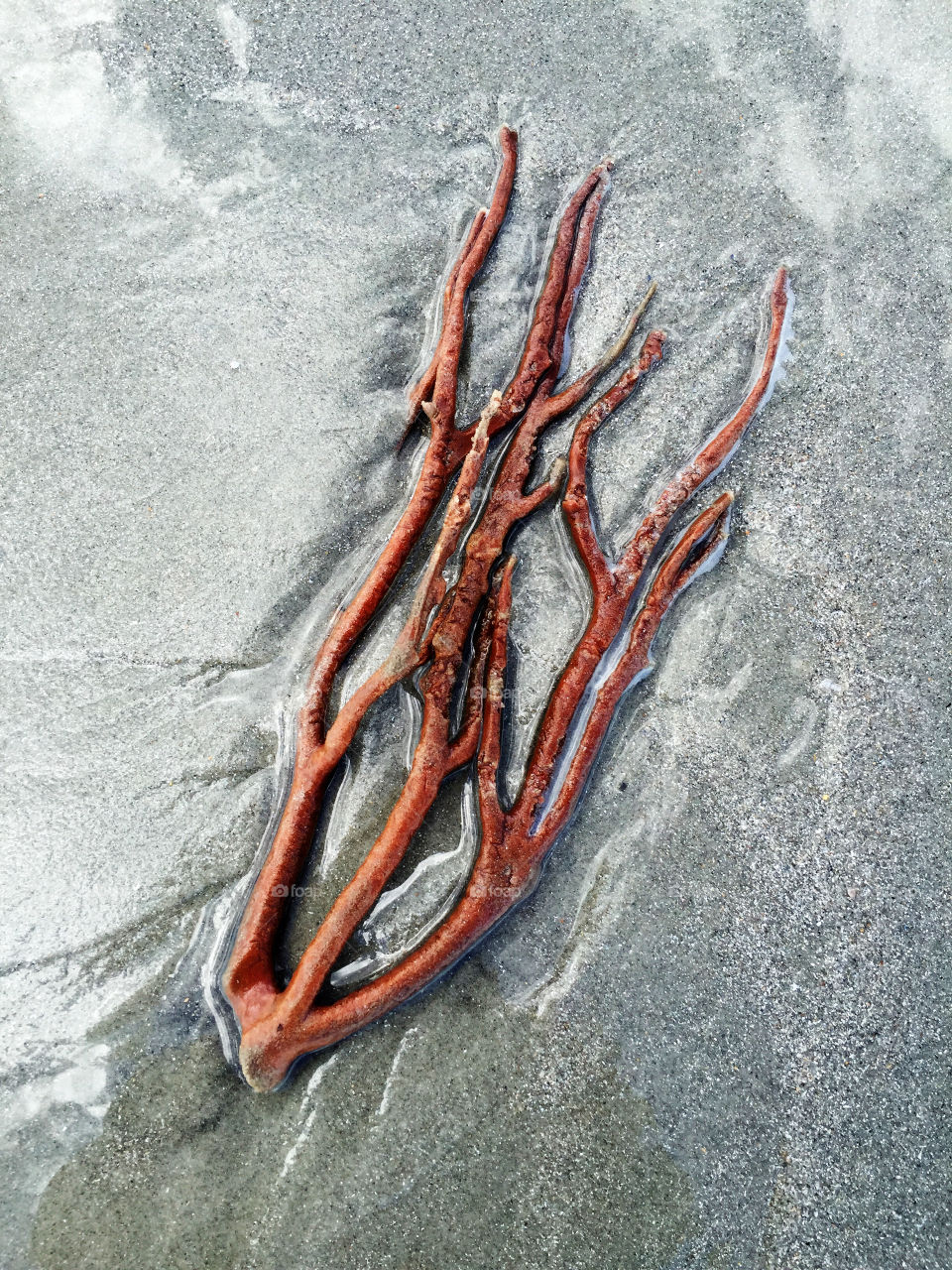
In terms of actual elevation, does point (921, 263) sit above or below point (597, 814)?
above

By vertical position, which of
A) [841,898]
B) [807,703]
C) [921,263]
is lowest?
[841,898]

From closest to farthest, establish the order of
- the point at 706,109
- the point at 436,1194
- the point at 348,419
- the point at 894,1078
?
the point at 436,1194 → the point at 894,1078 → the point at 348,419 → the point at 706,109

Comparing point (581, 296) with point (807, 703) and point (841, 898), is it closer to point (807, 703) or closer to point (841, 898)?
point (807, 703)

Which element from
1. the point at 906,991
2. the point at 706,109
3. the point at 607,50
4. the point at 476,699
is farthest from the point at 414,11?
the point at 906,991
